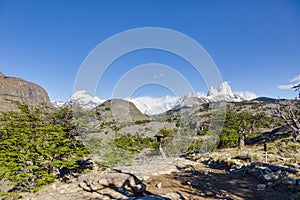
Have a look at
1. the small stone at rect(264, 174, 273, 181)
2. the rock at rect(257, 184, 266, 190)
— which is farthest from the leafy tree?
the rock at rect(257, 184, 266, 190)

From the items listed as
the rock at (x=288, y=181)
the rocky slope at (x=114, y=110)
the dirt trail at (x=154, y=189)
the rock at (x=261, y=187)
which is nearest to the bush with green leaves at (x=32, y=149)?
the dirt trail at (x=154, y=189)

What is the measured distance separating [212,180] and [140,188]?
402 centimetres

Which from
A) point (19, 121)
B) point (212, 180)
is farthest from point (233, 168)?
point (19, 121)

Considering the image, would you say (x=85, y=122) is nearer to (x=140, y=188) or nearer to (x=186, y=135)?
(x=140, y=188)

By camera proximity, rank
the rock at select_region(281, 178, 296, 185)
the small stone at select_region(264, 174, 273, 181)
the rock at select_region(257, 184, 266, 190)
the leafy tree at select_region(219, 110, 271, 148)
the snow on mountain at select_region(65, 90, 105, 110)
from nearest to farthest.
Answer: the rock at select_region(281, 178, 296, 185) < the rock at select_region(257, 184, 266, 190) < the small stone at select_region(264, 174, 273, 181) < the snow on mountain at select_region(65, 90, 105, 110) < the leafy tree at select_region(219, 110, 271, 148)

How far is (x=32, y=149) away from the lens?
705cm

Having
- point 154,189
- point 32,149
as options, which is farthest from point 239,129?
point 32,149

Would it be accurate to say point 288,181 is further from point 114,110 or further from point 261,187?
point 114,110

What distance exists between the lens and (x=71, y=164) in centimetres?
763

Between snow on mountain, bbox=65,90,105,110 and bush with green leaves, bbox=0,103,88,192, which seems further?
snow on mountain, bbox=65,90,105,110

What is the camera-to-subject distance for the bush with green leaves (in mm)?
6742

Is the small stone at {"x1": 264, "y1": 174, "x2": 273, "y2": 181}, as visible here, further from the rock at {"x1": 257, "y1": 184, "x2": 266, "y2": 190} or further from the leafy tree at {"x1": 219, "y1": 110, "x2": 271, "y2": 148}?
the leafy tree at {"x1": 219, "y1": 110, "x2": 271, "y2": 148}

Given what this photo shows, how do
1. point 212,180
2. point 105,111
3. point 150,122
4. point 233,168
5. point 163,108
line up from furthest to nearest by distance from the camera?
1. point 150,122
2. point 163,108
3. point 105,111
4. point 233,168
5. point 212,180

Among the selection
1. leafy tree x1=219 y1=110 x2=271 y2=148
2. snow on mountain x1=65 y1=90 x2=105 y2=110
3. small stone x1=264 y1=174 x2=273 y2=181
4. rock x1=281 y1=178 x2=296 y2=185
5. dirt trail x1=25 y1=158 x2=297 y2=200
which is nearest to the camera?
dirt trail x1=25 y1=158 x2=297 y2=200
